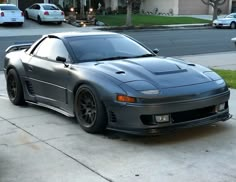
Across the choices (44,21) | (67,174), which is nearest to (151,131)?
(67,174)

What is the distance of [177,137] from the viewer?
5922 millimetres

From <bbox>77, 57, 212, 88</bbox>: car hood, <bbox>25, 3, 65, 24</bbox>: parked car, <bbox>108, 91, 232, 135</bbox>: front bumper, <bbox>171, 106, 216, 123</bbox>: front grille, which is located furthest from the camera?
<bbox>25, 3, 65, 24</bbox>: parked car

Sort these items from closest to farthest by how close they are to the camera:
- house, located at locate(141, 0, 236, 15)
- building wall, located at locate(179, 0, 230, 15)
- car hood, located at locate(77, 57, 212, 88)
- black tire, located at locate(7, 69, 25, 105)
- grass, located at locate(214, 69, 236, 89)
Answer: car hood, located at locate(77, 57, 212, 88) → black tire, located at locate(7, 69, 25, 105) → grass, located at locate(214, 69, 236, 89) → house, located at locate(141, 0, 236, 15) → building wall, located at locate(179, 0, 230, 15)

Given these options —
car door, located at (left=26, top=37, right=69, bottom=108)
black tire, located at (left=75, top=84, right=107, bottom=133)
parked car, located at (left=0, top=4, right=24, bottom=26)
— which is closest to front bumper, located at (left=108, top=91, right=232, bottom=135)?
black tire, located at (left=75, top=84, right=107, bottom=133)

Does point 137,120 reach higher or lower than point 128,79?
lower

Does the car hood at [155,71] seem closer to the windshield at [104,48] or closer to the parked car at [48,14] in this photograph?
the windshield at [104,48]

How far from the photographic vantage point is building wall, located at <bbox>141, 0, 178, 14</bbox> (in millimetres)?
52366

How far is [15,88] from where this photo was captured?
808 centimetres

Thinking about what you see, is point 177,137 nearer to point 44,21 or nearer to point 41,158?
point 41,158

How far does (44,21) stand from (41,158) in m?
31.2

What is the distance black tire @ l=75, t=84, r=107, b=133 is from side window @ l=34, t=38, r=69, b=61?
2.70 feet

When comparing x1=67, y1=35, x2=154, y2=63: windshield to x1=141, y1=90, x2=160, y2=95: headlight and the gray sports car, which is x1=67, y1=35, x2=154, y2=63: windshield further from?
x1=141, y1=90, x2=160, y2=95: headlight

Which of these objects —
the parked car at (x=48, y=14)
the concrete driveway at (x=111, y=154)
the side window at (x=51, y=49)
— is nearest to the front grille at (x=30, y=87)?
the side window at (x=51, y=49)

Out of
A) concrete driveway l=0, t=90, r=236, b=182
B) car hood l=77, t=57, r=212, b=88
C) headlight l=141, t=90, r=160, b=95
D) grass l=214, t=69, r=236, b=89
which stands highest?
car hood l=77, t=57, r=212, b=88
